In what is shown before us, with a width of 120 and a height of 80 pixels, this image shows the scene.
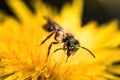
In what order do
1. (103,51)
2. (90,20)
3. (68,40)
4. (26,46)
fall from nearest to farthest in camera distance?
(68,40)
(26,46)
(103,51)
(90,20)

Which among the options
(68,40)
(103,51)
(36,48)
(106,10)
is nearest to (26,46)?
(36,48)

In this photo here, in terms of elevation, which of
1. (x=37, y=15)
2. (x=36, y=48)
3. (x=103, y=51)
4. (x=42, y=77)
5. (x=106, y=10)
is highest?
(x=106, y=10)

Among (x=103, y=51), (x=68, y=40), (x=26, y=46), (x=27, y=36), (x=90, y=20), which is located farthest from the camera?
(x=90, y=20)

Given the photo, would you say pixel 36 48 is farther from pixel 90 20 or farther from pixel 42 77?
pixel 90 20

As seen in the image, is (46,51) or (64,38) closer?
(64,38)

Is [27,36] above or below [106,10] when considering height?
below

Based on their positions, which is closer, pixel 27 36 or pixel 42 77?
pixel 42 77

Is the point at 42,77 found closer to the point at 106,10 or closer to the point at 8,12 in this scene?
the point at 8,12
